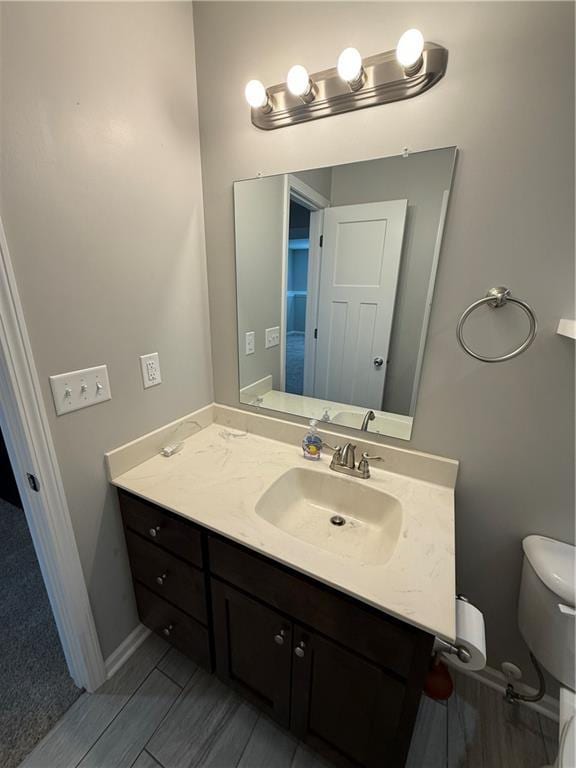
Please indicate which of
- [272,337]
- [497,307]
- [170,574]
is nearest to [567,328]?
[497,307]

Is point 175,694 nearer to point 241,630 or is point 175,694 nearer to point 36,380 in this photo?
point 241,630

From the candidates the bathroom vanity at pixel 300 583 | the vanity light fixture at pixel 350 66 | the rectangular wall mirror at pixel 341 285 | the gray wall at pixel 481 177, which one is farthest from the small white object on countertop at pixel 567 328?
the vanity light fixture at pixel 350 66

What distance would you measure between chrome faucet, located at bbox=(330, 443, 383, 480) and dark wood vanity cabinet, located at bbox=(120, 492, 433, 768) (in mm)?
443

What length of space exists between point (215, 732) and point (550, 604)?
1.19 m

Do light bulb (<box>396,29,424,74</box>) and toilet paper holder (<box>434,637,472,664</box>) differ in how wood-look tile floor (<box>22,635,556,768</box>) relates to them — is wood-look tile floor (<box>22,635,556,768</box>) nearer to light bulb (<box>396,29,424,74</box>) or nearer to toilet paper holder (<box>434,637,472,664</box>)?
toilet paper holder (<box>434,637,472,664</box>)

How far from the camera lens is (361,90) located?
0.92 metres

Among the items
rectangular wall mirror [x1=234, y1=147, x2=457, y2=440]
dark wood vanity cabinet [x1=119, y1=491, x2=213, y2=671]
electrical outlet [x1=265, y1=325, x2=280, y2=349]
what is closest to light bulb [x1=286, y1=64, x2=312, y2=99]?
rectangular wall mirror [x1=234, y1=147, x2=457, y2=440]

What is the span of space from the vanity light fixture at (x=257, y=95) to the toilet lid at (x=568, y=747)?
1.93 meters

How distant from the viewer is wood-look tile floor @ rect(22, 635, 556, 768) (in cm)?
103

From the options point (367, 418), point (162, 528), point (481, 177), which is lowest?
point (162, 528)

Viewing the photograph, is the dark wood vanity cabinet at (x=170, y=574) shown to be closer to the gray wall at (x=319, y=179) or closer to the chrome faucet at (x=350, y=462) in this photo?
the chrome faucet at (x=350, y=462)

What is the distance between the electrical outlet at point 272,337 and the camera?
4.54 feet

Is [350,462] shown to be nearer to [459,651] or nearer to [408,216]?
[459,651]

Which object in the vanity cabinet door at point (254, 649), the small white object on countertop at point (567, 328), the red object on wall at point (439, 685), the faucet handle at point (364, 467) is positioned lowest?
the red object on wall at point (439, 685)
